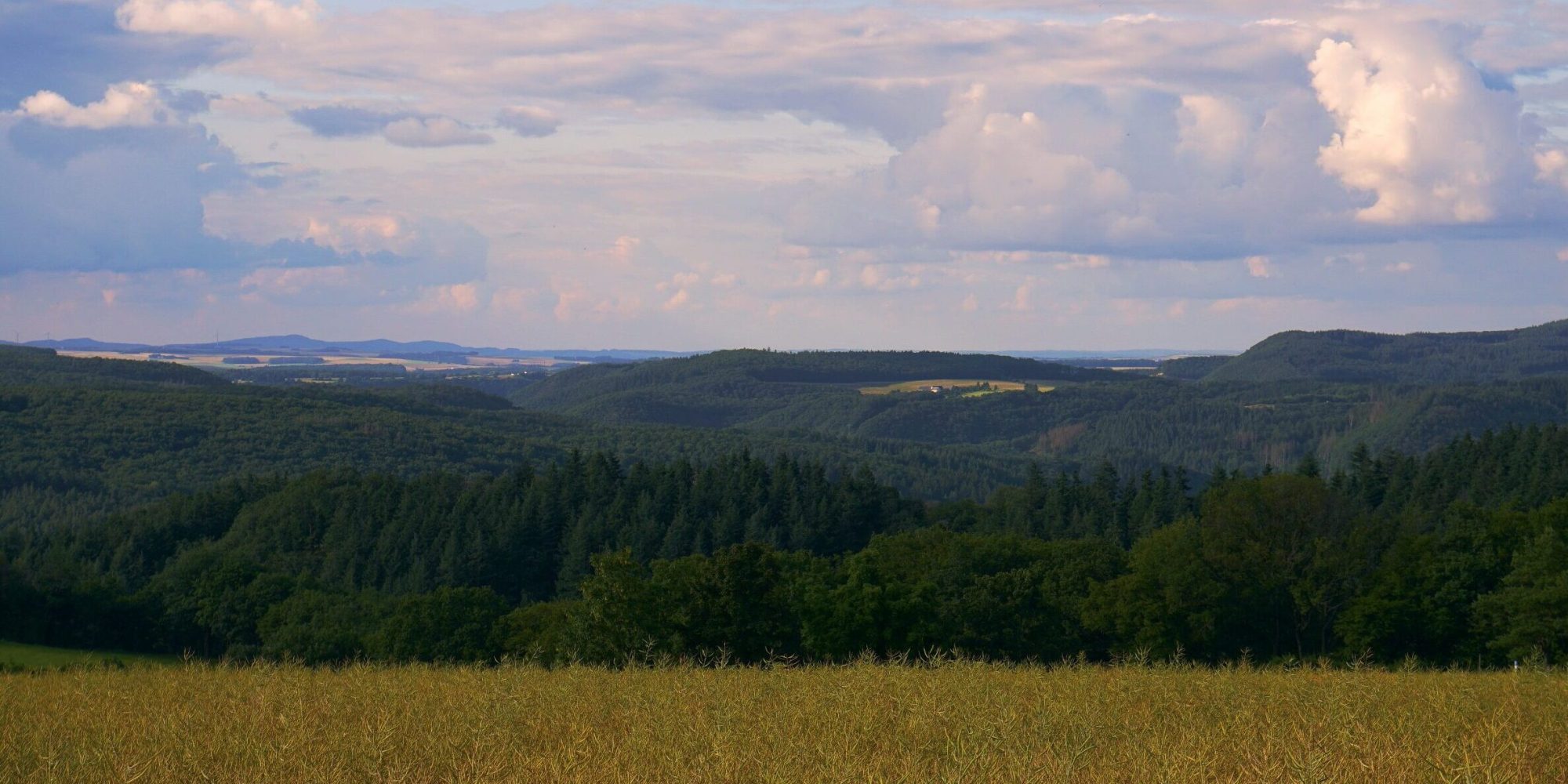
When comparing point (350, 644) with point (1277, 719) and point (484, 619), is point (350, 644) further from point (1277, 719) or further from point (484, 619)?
point (1277, 719)

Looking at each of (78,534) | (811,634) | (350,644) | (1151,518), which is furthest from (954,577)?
(78,534)

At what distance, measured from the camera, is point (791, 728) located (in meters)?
15.2

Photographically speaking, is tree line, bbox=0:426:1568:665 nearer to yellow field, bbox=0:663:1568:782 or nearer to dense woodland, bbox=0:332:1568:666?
dense woodland, bbox=0:332:1568:666

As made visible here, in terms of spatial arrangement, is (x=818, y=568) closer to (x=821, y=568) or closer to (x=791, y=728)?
(x=821, y=568)

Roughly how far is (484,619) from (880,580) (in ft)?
83.2

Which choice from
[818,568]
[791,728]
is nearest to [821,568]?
[818,568]

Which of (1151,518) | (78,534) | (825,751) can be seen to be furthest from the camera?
(78,534)

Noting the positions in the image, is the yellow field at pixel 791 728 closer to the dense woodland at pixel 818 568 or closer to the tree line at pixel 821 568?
the tree line at pixel 821 568

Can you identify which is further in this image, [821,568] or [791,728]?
[821,568]

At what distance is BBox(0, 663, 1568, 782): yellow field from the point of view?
1253 cm

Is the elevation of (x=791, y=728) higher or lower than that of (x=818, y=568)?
higher

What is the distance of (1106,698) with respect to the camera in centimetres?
1827

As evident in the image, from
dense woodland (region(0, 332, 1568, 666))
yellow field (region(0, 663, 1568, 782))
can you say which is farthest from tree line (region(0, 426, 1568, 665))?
yellow field (region(0, 663, 1568, 782))

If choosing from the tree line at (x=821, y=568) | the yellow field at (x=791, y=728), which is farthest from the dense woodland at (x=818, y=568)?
the yellow field at (x=791, y=728)
